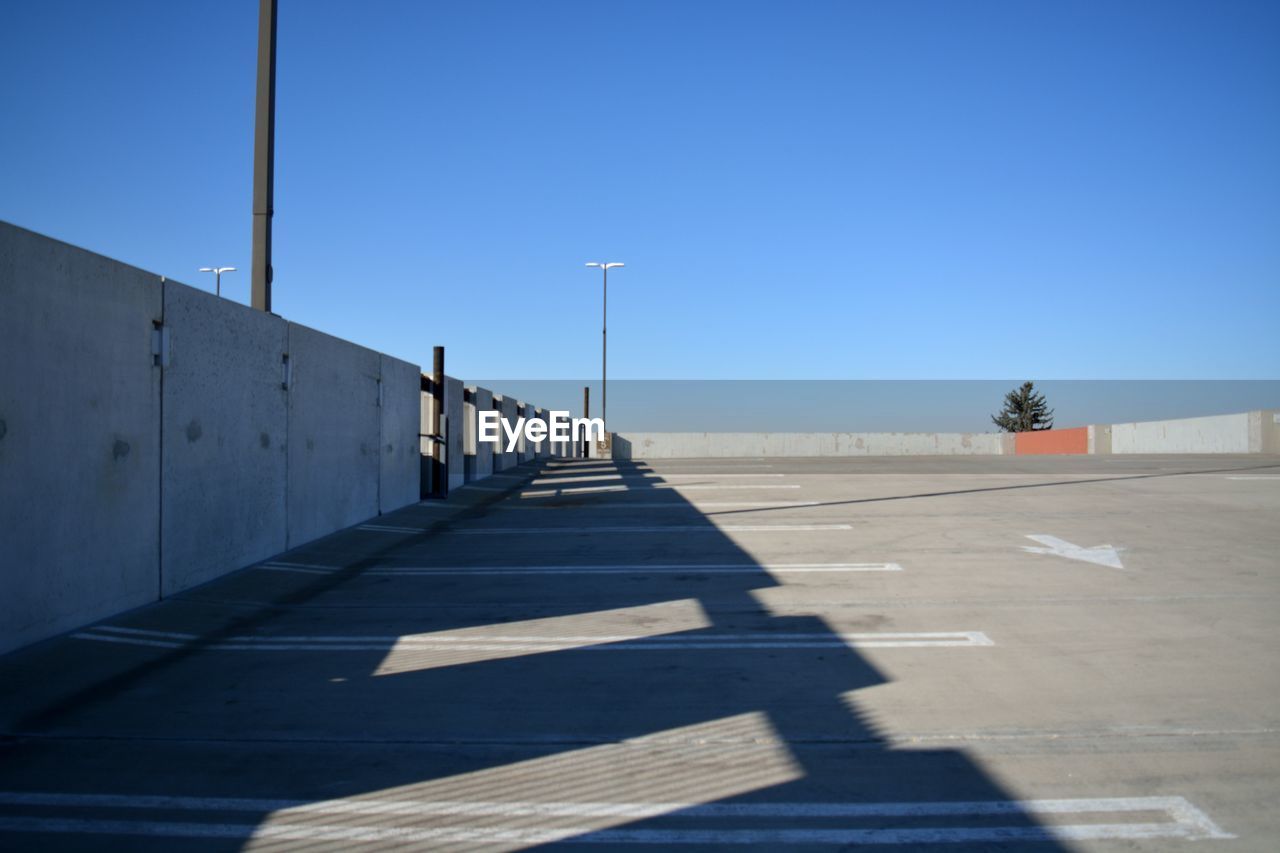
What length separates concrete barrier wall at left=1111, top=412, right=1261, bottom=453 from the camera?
140ft

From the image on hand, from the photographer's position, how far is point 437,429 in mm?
19312

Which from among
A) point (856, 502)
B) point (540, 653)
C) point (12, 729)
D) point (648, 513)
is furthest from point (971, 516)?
point (12, 729)

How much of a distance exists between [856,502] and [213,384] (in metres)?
11.6

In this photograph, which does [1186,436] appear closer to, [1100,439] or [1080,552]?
[1100,439]

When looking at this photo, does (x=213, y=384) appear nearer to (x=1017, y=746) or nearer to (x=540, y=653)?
(x=540, y=653)

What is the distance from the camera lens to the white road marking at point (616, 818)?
3.93 metres

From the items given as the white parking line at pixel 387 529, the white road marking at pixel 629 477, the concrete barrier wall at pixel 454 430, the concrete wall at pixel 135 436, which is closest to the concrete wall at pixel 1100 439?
the white road marking at pixel 629 477

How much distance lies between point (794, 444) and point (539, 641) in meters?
59.0

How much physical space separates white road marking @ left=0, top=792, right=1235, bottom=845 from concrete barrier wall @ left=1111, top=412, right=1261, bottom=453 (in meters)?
44.0

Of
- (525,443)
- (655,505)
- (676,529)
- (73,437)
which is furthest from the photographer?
(525,443)

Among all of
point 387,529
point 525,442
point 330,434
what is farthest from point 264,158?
point 525,442

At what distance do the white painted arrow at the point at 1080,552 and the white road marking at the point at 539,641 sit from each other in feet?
13.7

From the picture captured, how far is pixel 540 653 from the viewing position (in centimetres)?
705

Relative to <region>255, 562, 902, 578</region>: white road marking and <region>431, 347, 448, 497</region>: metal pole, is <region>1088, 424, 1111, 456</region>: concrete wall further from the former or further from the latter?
<region>255, 562, 902, 578</region>: white road marking
